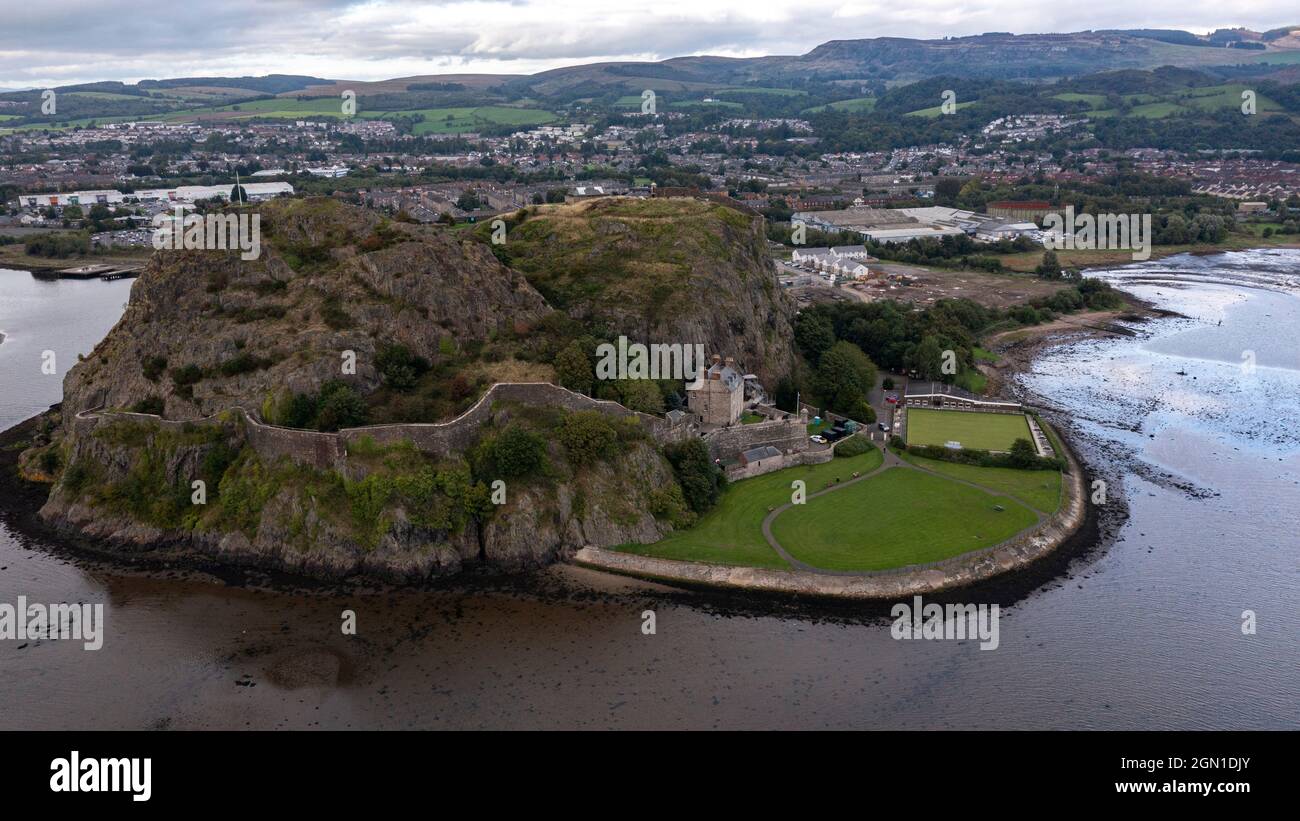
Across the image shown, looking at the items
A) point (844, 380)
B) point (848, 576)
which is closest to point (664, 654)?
point (848, 576)

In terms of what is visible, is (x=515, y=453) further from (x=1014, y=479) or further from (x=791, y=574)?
(x=1014, y=479)

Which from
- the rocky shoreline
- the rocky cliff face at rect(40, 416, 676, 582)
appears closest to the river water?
the rocky shoreline

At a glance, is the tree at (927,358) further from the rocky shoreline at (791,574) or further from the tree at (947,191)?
the tree at (947,191)

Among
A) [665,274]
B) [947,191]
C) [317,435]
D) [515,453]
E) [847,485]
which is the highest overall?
[947,191]

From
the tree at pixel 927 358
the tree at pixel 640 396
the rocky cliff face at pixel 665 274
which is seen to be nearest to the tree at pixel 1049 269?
the tree at pixel 927 358

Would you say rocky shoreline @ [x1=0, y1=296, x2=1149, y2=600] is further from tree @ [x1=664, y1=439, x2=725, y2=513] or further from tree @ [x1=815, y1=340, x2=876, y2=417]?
tree @ [x1=815, y1=340, x2=876, y2=417]
